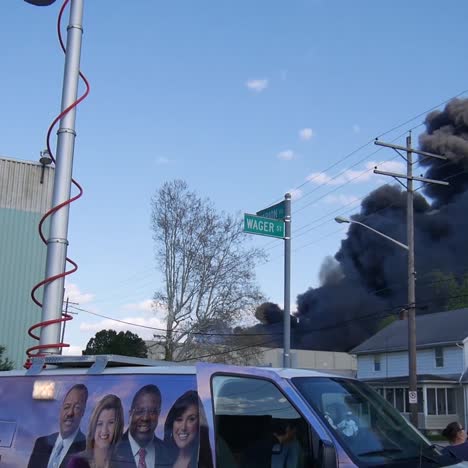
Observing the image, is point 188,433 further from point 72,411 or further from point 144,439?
point 72,411

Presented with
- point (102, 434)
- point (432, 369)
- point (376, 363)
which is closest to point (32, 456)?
point (102, 434)

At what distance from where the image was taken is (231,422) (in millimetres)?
4297

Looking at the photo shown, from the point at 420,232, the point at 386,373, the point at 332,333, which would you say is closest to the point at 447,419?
the point at 386,373

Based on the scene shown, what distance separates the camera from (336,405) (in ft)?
14.3

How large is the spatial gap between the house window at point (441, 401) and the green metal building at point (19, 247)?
1087 inches

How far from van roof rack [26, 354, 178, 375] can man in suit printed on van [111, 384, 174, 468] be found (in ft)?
1.38

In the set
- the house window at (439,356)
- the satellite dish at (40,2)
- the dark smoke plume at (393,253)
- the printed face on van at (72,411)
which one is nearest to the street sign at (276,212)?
the satellite dish at (40,2)

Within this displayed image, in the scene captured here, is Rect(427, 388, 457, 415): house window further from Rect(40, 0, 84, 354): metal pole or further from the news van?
Rect(40, 0, 84, 354): metal pole

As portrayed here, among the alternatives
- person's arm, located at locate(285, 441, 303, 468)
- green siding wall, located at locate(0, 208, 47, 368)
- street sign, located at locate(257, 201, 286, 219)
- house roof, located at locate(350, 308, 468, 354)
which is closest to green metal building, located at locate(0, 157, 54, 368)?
green siding wall, located at locate(0, 208, 47, 368)

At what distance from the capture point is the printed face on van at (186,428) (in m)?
4.14

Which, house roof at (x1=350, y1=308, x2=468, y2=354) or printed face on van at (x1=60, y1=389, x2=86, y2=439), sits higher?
house roof at (x1=350, y1=308, x2=468, y2=354)

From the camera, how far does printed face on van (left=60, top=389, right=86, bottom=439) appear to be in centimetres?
475

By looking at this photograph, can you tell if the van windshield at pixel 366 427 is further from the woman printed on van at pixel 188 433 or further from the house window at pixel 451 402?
the house window at pixel 451 402

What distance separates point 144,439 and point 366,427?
1397mm
